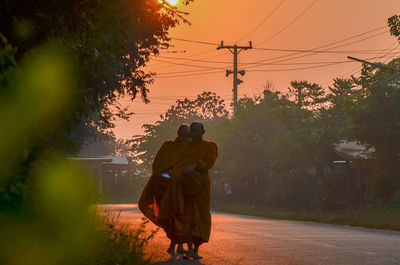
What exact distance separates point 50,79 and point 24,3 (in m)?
0.83

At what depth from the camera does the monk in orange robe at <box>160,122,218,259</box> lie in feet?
33.9

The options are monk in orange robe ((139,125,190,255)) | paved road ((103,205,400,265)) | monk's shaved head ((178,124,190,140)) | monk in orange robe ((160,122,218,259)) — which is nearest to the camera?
paved road ((103,205,400,265))

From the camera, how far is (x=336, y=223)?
2438cm

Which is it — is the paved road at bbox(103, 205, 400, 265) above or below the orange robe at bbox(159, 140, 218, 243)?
below

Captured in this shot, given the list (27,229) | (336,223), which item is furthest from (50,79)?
(336,223)

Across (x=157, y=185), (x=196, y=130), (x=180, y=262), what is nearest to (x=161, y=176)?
(x=157, y=185)

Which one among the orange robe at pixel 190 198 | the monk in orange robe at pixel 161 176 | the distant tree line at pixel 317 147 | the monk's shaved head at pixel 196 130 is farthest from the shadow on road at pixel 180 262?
the distant tree line at pixel 317 147

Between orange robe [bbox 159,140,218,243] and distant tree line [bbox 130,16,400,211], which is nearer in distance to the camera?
orange robe [bbox 159,140,218,243]

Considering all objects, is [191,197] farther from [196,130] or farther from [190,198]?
[196,130]

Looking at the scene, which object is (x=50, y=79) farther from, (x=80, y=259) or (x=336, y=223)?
(x=336, y=223)

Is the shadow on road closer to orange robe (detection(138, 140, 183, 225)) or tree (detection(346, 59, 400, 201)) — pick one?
orange robe (detection(138, 140, 183, 225))

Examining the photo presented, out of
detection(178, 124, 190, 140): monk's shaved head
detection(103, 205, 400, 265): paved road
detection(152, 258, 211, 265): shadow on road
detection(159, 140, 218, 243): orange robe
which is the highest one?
detection(178, 124, 190, 140): monk's shaved head

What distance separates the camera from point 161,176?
11.0 meters

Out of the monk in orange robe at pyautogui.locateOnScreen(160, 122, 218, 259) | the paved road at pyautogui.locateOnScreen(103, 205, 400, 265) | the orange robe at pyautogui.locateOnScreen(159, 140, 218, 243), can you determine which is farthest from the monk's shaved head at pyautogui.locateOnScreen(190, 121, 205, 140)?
the paved road at pyautogui.locateOnScreen(103, 205, 400, 265)
